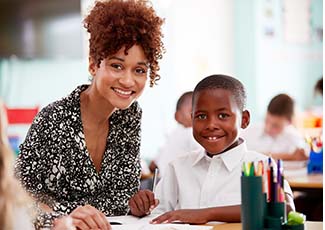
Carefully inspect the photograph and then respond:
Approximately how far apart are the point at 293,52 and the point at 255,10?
63cm

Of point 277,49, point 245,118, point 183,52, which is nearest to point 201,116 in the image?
point 245,118

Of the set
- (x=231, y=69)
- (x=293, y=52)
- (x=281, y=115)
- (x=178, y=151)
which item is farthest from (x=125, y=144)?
(x=293, y=52)

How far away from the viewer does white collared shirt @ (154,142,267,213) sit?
1675 mm

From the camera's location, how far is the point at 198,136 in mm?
1721

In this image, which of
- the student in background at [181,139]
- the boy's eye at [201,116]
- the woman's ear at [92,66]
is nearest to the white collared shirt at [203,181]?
the boy's eye at [201,116]

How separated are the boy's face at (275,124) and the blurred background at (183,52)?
0.80 metres

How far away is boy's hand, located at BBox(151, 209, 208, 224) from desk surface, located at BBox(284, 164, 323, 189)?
118 cm

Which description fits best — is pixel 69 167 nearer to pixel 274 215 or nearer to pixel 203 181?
pixel 203 181

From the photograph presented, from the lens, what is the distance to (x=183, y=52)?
5316mm

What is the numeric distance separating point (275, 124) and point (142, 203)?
2261 millimetres

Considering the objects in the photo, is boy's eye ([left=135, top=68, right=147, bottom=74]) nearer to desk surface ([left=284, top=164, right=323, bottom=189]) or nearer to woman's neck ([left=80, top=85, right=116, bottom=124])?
woman's neck ([left=80, top=85, right=116, bottom=124])

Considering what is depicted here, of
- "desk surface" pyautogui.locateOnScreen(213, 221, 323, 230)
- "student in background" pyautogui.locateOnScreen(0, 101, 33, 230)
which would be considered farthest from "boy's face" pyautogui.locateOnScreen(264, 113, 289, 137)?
"student in background" pyautogui.locateOnScreen(0, 101, 33, 230)

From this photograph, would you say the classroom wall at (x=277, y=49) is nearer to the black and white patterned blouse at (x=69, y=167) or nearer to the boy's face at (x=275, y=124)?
the boy's face at (x=275, y=124)

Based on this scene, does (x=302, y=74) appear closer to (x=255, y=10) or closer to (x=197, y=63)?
(x=255, y=10)
